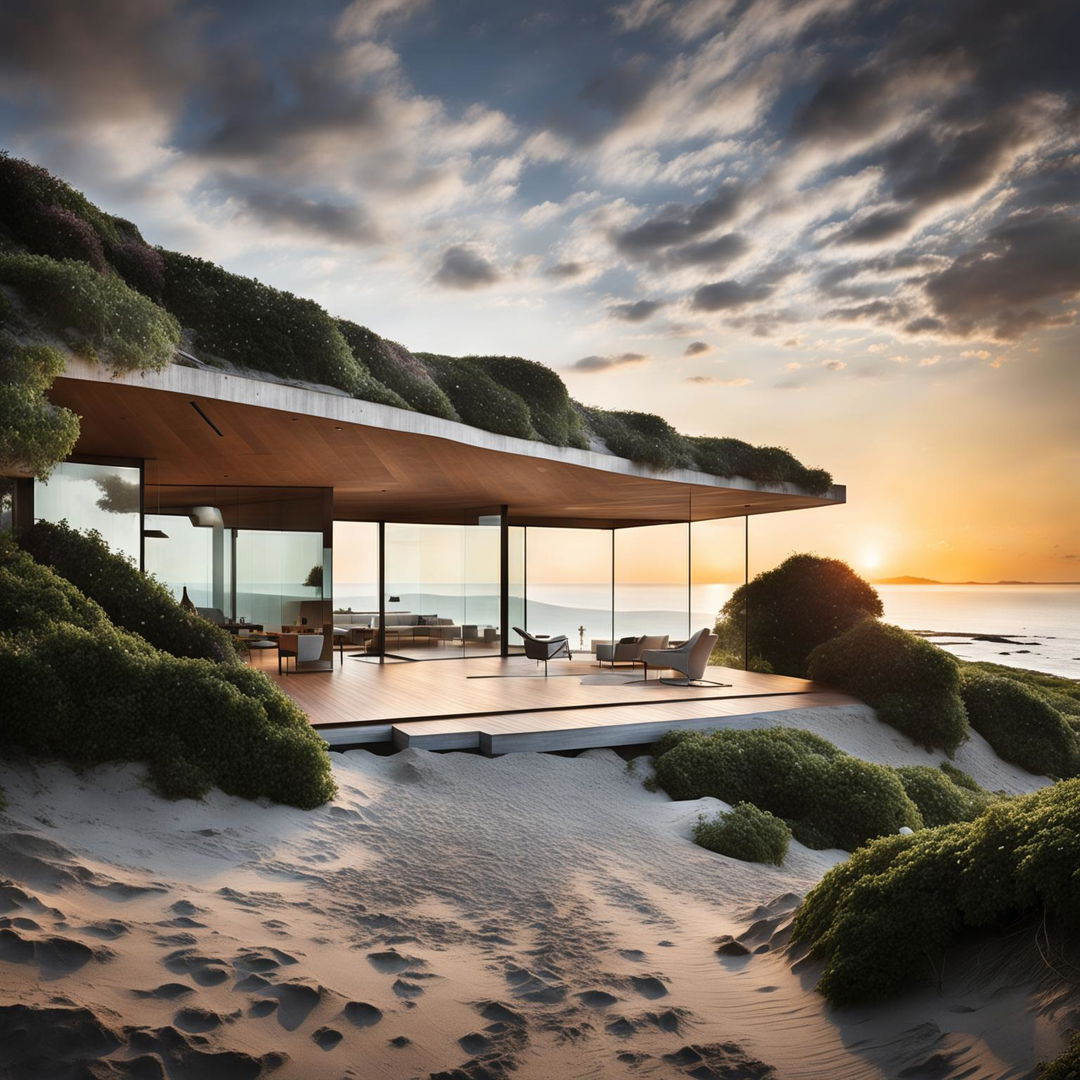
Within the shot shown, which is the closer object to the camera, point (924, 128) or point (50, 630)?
point (50, 630)

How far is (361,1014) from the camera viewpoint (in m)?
3.22

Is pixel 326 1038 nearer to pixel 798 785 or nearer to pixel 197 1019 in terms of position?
pixel 197 1019

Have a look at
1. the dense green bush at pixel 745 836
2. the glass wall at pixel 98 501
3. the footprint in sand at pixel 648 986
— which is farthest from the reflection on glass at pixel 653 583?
the footprint in sand at pixel 648 986

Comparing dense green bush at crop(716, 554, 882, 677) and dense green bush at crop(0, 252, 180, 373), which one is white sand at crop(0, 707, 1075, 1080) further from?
dense green bush at crop(716, 554, 882, 677)

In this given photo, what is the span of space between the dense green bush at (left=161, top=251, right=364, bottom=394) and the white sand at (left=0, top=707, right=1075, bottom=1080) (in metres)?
5.01

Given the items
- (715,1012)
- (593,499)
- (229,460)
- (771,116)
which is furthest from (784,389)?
(715,1012)

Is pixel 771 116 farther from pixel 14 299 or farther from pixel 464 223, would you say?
pixel 14 299

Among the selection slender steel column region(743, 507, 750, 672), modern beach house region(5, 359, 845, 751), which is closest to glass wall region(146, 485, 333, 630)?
modern beach house region(5, 359, 845, 751)

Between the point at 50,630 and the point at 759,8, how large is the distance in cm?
988

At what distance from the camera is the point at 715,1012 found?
11.4 feet

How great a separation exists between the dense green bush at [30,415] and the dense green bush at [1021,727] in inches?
478

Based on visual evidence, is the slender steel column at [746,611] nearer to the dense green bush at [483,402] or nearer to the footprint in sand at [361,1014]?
the dense green bush at [483,402]

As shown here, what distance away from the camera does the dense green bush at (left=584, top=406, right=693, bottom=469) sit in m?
12.8

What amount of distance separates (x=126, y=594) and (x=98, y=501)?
4.20 metres
